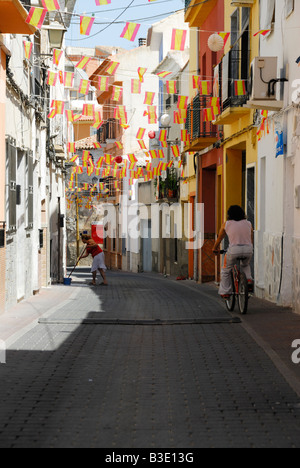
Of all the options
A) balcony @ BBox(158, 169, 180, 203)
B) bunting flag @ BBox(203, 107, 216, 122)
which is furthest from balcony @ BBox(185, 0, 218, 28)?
balcony @ BBox(158, 169, 180, 203)

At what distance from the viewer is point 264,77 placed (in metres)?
15.1

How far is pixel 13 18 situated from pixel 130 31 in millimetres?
1920

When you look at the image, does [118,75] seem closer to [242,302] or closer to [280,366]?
[242,302]

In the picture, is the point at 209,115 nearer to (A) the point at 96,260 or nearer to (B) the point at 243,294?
(A) the point at 96,260

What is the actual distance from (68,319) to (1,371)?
450 centimetres

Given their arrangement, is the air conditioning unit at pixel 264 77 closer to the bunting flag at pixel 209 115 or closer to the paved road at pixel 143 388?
the paved road at pixel 143 388

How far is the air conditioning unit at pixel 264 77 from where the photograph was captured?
49.2 feet

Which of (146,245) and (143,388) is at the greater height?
(143,388)

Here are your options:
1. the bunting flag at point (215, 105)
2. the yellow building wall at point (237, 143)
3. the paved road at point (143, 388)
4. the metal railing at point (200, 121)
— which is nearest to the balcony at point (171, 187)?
the metal railing at point (200, 121)

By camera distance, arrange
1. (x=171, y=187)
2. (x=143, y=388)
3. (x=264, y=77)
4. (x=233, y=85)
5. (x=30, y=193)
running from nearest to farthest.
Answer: (x=143, y=388)
(x=264, y=77)
(x=233, y=85)
(x=30, y=193)
(x=171, y=187)

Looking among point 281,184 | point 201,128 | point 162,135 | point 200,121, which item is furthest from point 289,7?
point 162,135

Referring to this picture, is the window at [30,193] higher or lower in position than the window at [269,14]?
lower

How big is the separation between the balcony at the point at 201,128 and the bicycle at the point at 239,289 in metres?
9.36
